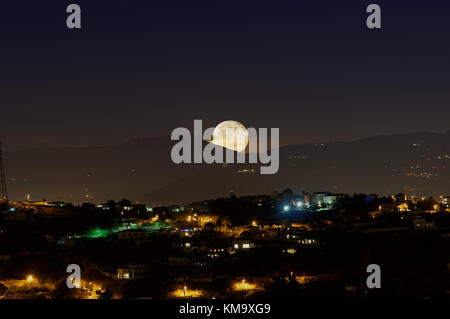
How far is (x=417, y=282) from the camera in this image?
13.8 meters

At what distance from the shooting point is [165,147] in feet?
198

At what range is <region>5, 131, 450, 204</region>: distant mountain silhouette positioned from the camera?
45.5 meters

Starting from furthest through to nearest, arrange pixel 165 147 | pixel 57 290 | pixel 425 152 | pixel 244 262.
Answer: pixel 165 147
pixel 425 152
pixel 244 262
pixel 57 290

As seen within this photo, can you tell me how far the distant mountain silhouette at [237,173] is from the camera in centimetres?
4547

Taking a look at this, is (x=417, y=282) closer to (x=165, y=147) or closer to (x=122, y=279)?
(x=122, y=279)

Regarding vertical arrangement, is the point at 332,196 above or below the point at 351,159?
below

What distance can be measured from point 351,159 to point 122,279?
40709 millimetres

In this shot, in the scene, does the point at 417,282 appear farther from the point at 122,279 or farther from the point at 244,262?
→ the point at 122,279

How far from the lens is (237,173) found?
4997 cm
